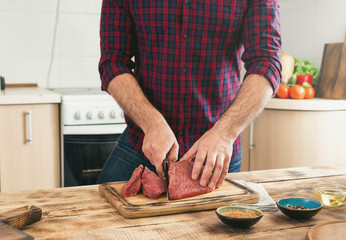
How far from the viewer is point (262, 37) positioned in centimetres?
142

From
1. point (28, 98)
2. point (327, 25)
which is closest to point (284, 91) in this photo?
point (327, 25)

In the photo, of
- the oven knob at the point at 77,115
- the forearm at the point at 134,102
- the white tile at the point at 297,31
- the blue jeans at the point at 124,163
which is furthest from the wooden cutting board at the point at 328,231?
the white tile at the point at 297,31

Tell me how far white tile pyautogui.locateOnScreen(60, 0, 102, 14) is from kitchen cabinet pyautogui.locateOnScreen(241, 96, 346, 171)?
1.45 metres

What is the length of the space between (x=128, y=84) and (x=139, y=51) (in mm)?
205

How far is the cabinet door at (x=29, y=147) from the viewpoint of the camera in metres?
2.39

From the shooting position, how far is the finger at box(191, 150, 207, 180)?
3.59ft

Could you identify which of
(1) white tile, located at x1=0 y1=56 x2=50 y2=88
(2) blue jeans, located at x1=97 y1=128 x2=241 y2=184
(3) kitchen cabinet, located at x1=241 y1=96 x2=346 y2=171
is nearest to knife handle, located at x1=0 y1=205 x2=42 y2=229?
(2) blue jeans, located at x1=97 y1=128 x2=241 y2=184

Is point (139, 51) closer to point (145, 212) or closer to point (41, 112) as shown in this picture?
point (145, 212)

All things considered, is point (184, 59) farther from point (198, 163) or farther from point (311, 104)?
point (311, 104)

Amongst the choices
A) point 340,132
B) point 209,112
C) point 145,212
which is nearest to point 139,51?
point 209,112

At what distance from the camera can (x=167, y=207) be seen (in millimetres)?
1000

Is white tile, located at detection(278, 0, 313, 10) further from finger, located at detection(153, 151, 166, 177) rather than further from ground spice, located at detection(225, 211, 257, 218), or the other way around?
ground spice, located at detection(225, 211, 257, 218)

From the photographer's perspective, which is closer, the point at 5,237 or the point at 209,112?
the point at 5,237

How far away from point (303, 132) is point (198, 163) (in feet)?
5.71
